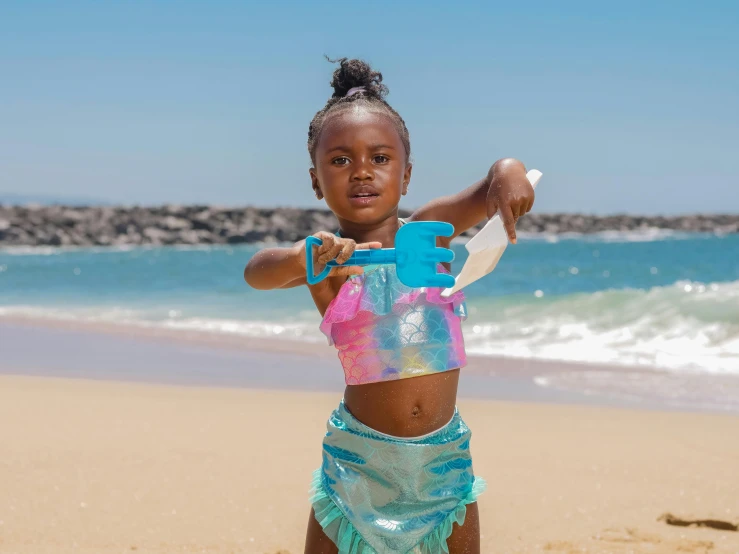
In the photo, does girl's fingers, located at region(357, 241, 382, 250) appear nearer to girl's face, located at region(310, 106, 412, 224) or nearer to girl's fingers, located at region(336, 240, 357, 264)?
girl's fingers, located at region(336, 240, 357, 264)

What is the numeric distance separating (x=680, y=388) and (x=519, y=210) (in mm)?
4359

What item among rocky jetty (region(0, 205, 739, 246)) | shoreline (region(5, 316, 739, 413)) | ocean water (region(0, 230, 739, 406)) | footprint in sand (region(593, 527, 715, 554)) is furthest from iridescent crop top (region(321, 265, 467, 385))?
rocky jetty (region(0, 205, 739, 246))

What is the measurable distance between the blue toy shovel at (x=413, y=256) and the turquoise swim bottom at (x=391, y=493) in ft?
1.59

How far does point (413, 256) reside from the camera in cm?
172

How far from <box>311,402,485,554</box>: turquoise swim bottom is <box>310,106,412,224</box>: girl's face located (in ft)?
1.71

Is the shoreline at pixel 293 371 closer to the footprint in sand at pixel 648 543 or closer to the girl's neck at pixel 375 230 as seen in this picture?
the footprint in sand at pixel 648 543

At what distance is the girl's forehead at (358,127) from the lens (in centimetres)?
202

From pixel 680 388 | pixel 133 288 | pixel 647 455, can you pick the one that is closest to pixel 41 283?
pixel 133 288

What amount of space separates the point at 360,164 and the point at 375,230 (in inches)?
8.1

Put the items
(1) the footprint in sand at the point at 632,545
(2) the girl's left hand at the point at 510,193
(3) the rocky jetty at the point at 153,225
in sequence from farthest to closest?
(3) the rocky jetty at the point at 153,225
(1) the footprint in sand at the point at 632,545
(2) the girl's left hand at the point at 510,193

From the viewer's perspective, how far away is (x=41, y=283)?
17.5 metres

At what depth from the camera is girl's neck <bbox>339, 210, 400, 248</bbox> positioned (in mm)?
2150

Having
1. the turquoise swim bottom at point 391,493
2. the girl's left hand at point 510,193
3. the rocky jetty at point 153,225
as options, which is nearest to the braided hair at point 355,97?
the girl's left hand at point 510,193

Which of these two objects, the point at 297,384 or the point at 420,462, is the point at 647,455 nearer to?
the point at 420,462
